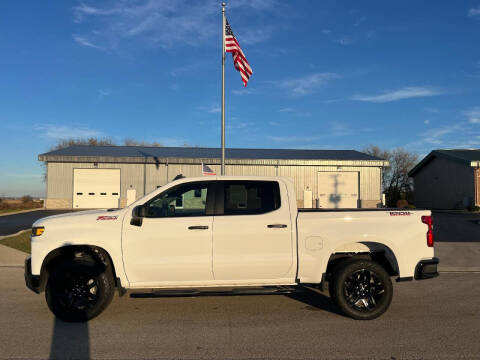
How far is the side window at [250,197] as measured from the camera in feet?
18.4

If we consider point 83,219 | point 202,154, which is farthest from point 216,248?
point 202,154

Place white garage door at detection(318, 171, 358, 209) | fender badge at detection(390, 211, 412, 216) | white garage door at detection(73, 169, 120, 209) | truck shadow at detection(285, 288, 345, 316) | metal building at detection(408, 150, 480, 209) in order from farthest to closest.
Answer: white garage door at detection(318, 171, 358, 209) < white garage door at detection(73, 169, 120, 209) < metal building at detection(408, 150, 480, 209) < truck shadow at detection(285, 288, 345, 316) < fender badge at detection(390, 211, 412, 216)

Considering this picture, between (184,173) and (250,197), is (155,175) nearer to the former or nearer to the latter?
(184,173)

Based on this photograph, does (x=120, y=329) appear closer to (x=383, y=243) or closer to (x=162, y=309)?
(x=162, y=309)

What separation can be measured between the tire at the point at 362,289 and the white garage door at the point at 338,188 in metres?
28.1

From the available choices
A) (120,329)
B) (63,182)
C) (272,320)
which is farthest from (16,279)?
(63,182)

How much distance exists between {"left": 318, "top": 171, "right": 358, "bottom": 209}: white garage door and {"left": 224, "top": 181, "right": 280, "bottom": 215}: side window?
92.7 feet

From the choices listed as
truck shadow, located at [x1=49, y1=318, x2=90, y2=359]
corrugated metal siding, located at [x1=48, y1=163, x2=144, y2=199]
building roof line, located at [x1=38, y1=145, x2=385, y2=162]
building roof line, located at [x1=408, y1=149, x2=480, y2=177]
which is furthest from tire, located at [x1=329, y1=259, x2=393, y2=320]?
building roof line, located at [x1=408, y1=149, x2=480, y2=177]

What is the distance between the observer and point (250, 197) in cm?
571

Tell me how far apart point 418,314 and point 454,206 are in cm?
3290

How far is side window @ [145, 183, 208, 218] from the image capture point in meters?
5.55

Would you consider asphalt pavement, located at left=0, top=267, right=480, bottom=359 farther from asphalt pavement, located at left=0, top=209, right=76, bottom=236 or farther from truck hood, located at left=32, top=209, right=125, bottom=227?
asphalt pavement, located at left=0, top=209, right=76, bottom=236

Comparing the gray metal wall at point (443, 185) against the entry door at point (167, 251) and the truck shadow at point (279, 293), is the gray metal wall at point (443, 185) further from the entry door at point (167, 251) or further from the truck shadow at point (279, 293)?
the entry door at point (167, 251)

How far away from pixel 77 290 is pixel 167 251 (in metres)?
1.45
